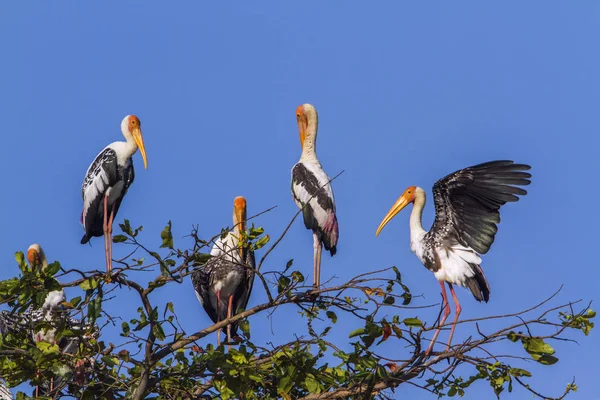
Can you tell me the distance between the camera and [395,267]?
721 centimetres

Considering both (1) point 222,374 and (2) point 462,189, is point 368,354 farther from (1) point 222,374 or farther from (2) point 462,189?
(2) point 462,189

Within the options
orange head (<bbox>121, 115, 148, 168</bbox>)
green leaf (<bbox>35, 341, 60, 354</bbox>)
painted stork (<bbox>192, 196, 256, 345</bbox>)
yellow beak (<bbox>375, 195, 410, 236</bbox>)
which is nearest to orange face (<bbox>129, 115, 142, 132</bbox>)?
orange head (<bbox>121, 115, 148, 168</bbox>)

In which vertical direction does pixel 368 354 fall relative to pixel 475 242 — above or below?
below

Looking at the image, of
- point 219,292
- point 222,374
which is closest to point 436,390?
point 222,374

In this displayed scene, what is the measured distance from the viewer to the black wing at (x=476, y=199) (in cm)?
916

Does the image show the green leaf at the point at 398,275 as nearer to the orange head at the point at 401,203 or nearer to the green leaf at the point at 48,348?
the green leaf at the point at 48,348

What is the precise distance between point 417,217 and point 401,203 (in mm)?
467

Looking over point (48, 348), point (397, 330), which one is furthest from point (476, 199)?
point (48, 348)

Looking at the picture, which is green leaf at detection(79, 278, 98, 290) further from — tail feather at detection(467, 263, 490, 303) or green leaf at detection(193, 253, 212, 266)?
tail feather at detection(467, 263, 490, 303)

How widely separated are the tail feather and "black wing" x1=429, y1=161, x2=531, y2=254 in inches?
7.2

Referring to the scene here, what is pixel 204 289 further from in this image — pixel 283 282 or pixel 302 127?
pixel 283 282

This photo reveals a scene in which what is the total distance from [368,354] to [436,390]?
2.02 ft

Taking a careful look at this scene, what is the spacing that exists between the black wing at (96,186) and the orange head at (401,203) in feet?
8.35

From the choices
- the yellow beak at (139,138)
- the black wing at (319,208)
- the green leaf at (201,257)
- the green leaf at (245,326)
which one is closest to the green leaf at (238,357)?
the green leaf at (245,326)
